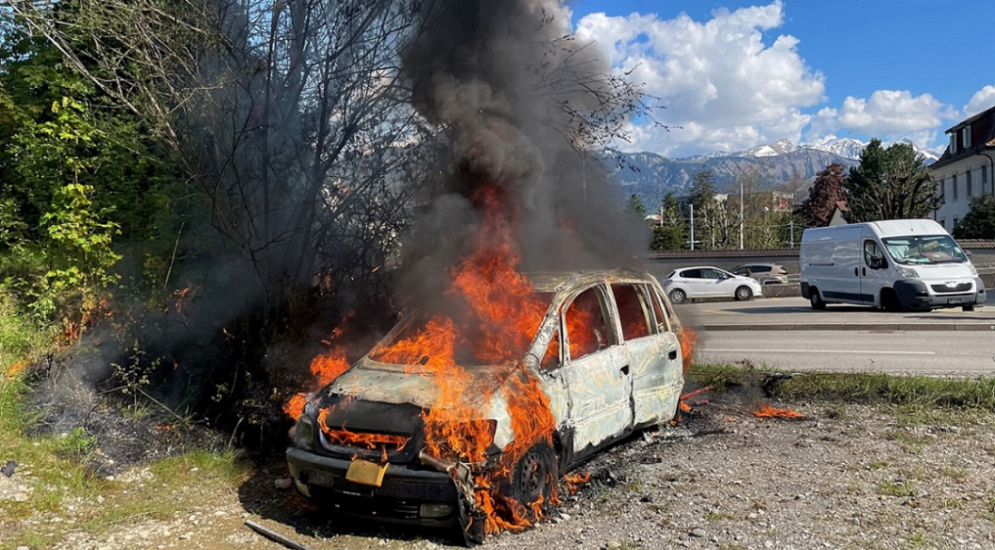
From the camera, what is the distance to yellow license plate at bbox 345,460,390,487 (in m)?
3.99

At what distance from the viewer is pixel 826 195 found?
208 ft

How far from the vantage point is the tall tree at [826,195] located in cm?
6306

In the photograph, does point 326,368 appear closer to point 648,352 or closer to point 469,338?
point 469,338

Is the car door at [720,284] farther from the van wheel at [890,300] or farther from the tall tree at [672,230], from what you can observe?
the tall tree at [672,230]

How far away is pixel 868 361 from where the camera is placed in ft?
34.1

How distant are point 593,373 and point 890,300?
15186mm

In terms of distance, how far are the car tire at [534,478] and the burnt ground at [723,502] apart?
14 cm

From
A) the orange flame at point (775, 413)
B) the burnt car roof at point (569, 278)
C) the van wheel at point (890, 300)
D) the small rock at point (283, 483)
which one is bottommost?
the small rock at point (283, 483)

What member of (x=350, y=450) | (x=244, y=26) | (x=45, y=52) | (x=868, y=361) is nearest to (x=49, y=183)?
(x=45, y=52)

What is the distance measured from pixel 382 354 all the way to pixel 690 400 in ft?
12.7

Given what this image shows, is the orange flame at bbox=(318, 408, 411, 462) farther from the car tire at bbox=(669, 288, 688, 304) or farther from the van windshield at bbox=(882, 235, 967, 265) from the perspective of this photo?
the car tire at bbox=(669, 288, 688, 304)

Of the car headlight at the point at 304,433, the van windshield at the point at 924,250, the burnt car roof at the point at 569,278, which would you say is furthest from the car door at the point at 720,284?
the car headlight at the point at 304,433

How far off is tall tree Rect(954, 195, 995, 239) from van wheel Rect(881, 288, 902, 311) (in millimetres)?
24835

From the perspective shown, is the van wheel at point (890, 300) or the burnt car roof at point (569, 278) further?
the van wheel at point (890, 300)
